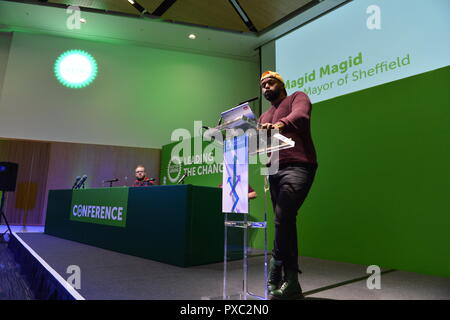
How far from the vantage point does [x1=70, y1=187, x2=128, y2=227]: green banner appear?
127 inches

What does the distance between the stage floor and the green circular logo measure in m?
5.36

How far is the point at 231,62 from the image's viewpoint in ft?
27.8

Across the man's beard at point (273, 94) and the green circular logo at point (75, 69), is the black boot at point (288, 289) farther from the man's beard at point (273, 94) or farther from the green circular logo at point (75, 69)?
the green circular logo at point (75, 69)

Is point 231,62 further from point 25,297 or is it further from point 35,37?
A: point 25,297

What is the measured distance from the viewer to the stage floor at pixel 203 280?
1685 millimetres

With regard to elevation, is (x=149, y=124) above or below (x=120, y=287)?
above

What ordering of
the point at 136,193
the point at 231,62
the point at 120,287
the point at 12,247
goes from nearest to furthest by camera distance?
the point at 120,287 → the point at 136,193 → the point at 12,247 → the point at 231,62

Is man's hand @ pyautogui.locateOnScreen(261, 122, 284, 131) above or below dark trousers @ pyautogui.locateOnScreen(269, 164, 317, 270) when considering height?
above

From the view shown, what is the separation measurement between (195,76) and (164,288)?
278 inches

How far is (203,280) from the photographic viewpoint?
2.04 metres

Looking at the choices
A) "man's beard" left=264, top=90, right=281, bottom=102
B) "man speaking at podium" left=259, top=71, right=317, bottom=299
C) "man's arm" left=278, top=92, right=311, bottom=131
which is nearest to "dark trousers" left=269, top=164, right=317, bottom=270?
"man speaking at podium" left=259, top=71, right=317, bottom=299

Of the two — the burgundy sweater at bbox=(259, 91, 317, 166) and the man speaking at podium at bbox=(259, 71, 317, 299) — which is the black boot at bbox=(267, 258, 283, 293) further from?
the burgundy sweater at bbox=(259, 91, 317, 166)

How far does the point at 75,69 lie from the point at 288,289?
7.42m

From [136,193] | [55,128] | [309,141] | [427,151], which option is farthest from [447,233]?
[55,128]
